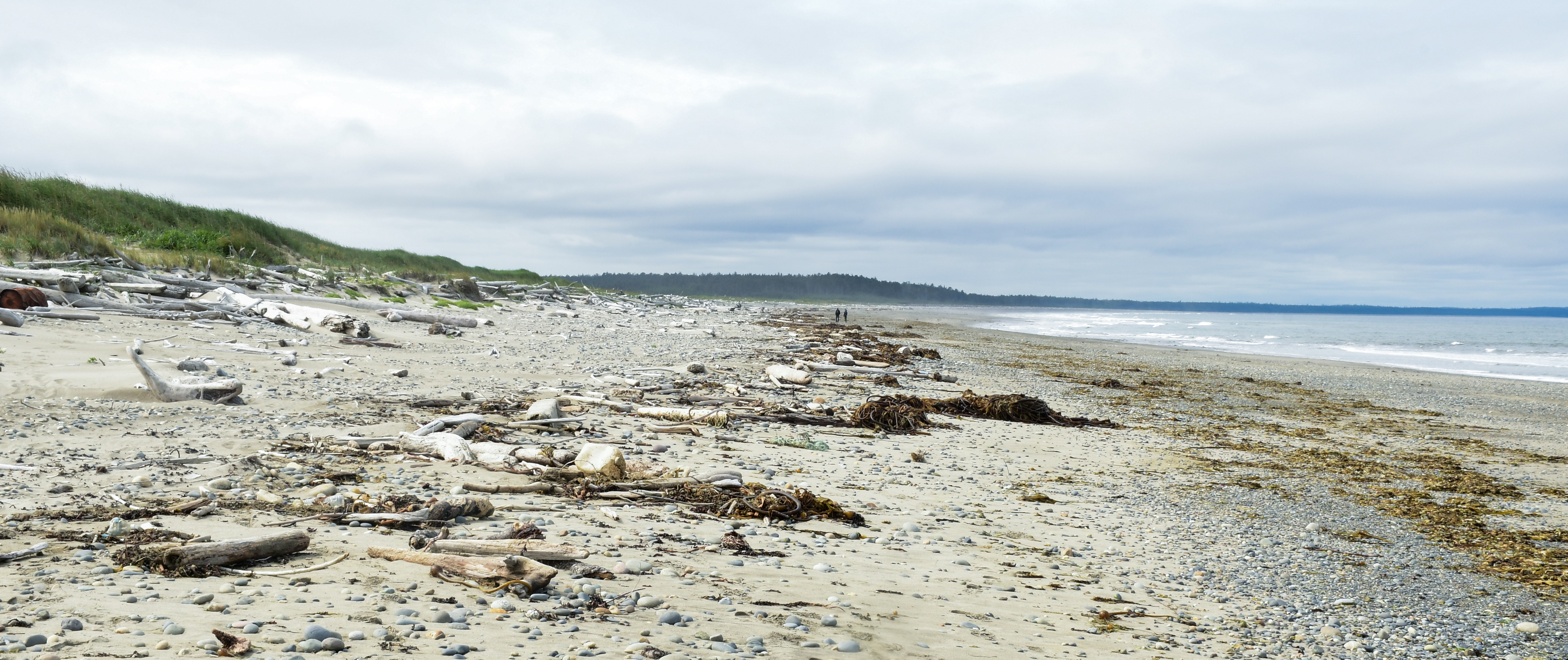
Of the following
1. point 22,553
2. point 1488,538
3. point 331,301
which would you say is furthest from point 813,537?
point 331,301

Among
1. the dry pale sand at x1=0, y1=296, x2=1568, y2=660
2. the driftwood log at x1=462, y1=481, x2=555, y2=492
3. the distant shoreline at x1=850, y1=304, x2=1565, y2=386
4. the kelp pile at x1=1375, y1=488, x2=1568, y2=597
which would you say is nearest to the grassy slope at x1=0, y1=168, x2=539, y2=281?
the dry pale sand at x1=0, y1=296, x2=1568, y2=660

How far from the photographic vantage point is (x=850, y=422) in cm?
1048

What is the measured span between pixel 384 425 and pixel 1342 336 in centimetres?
5791

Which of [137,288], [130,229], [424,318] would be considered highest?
[130,229]

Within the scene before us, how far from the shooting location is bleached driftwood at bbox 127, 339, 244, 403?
7.79 meters

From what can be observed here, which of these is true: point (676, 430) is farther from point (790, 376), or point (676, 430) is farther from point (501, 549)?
point (790, 376)

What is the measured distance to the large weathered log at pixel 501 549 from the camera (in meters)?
4.18

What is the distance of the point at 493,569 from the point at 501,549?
235mm

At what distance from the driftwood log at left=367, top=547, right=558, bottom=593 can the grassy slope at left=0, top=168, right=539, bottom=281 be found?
18888mm

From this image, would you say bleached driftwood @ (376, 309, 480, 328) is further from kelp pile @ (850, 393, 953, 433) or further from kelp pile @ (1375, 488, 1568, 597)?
kelp pile @ (1375, 488, 1568, 597)

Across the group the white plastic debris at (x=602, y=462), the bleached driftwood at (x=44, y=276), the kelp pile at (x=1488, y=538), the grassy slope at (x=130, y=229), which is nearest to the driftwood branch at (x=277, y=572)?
the white plastic debris at (x=602, y=462)

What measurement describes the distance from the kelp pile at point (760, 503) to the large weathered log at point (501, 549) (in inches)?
66.1

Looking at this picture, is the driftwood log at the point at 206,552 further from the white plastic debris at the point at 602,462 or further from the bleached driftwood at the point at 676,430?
the bleached driftwood at the point at 676,430

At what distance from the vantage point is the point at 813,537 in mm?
5504
